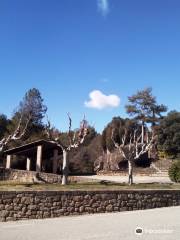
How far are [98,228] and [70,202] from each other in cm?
460

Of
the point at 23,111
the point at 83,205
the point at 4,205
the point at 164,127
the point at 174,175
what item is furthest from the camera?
the point at 23,111

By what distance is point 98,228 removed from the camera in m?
14.1

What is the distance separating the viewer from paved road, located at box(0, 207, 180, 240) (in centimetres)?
1238

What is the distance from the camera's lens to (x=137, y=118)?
220ft

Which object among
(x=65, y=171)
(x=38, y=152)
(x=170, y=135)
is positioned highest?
(x=170, y=135)

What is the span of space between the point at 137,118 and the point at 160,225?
53.0 m

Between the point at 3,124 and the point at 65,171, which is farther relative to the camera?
the point at 3,124

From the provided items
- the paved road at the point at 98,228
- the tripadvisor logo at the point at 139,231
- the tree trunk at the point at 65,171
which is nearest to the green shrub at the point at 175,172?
the tree trunk at the point at 65,171

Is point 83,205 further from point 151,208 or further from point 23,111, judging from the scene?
point 23,111

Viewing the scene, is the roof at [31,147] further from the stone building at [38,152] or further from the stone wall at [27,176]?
the stone wall at [27,176]

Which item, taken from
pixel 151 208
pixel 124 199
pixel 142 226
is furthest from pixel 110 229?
pixel 151 208

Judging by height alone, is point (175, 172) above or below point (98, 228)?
above

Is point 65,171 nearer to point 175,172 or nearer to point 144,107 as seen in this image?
point 175,172

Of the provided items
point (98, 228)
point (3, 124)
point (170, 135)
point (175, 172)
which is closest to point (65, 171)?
point (175, 172)
